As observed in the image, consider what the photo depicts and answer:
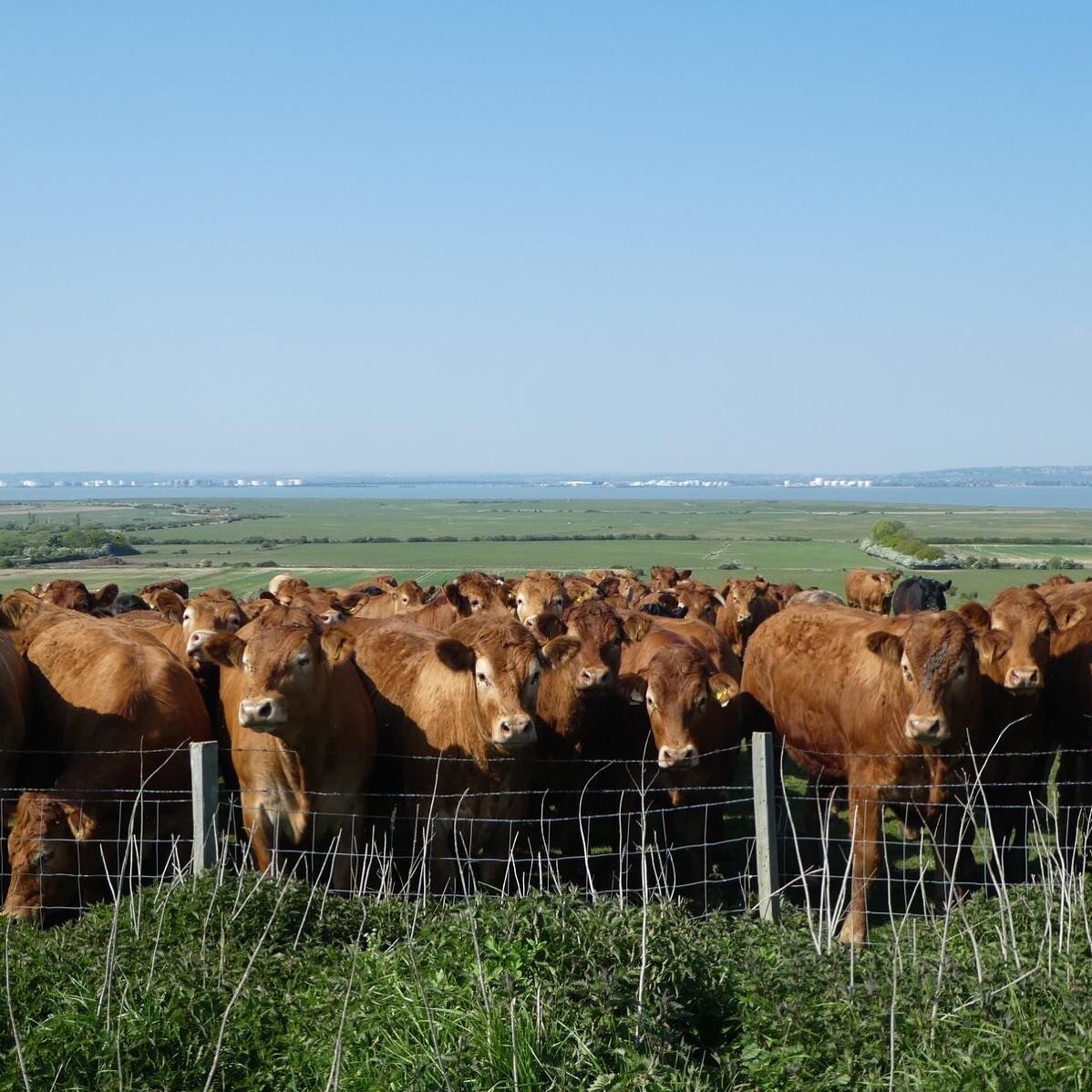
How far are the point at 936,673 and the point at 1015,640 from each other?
1631mm

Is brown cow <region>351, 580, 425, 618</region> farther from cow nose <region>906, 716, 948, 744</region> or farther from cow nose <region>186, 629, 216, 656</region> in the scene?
cow nose <region>906, 716, 948, 744</region>

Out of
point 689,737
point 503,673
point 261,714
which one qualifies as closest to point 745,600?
point 689,737

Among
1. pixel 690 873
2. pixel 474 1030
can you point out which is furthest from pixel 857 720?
pixel 474 1030

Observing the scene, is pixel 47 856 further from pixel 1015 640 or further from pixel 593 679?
pixel 1015 640

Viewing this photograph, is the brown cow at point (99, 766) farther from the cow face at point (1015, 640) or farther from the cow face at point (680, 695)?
the cow face at point (1015, 640)

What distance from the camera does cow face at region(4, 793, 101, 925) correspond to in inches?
343

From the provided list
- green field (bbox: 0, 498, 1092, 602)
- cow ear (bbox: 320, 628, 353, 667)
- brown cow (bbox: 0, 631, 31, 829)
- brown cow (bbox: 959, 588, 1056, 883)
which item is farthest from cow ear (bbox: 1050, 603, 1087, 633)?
green field (bbox: 0, 498, 1092, 602)

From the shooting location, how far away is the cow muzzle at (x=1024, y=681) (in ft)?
32.9

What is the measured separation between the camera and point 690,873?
401 inches

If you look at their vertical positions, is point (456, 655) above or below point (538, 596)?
above

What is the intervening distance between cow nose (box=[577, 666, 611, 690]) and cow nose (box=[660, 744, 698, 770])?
1255 mm

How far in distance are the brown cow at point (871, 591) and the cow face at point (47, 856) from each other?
737 inches

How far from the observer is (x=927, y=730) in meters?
8.89

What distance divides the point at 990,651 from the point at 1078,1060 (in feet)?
18.6
